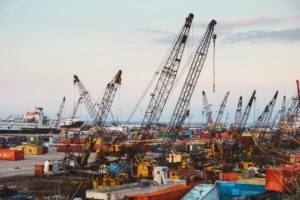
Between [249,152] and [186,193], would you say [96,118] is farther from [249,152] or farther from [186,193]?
[186,193]

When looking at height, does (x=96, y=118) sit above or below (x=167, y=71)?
below

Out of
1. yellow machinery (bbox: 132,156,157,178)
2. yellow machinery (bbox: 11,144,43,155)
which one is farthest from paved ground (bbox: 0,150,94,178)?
yellow machinery (bbox: 11,144,43,155)

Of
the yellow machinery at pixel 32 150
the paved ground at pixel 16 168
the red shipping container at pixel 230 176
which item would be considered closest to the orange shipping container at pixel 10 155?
the paved ground at pixel 16 168

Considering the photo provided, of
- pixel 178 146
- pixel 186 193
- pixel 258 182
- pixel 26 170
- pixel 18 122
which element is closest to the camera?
pixel 186 193

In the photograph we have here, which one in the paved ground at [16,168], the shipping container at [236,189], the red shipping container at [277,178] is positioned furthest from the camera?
the paved ground at [16,168]

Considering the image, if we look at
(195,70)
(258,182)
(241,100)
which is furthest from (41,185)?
(241,100)

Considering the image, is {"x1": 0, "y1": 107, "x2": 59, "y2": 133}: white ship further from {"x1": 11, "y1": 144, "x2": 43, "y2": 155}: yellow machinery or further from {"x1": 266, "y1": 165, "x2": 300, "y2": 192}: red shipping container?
{"x1": 266, "y1": 165, "x2": 300, "y2": 192}: red shipping container

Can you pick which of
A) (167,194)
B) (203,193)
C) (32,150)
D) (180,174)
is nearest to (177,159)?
(180,174)

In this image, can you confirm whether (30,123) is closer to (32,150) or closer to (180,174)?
(32,150)

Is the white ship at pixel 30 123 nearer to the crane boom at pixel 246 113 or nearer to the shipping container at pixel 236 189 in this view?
the crane boom at pixel 246 113
